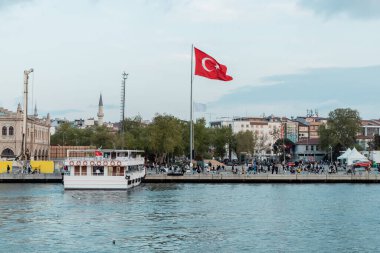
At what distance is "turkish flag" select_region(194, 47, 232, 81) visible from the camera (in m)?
69.6

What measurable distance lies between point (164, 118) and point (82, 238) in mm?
86172

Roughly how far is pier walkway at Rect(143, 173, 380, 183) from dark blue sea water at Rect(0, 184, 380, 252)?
1114 cm

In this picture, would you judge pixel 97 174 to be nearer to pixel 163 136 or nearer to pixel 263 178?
pixel 263 178

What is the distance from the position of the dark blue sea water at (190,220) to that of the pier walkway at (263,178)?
1114cm

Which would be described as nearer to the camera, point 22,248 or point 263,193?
point 22,248

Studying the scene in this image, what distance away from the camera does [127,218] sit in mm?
50594

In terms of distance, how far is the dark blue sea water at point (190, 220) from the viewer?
39.7 metres

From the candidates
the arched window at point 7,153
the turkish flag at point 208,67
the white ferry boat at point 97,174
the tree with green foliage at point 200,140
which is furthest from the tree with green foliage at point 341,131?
the turkish flag at point 208,67

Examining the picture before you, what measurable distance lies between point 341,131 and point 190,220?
12811cm

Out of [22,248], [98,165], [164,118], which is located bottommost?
[22,248]

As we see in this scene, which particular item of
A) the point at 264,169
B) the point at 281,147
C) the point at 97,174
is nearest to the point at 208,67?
the point at 97,174

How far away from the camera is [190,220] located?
5003 cm

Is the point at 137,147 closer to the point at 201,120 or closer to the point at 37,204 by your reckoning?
the point at 201,120

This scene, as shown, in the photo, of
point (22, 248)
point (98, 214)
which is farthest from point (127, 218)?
point (22, 248)
